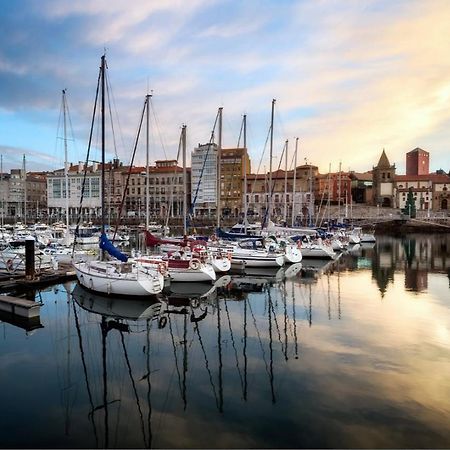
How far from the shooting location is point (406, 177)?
419 feet

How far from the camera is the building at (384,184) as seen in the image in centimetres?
12719

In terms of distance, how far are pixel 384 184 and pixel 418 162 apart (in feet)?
86.6

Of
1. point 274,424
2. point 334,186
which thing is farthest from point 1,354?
point 334,186

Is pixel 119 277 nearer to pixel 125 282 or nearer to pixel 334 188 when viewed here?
pixel 125 282

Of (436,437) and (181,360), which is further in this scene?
(181,360)

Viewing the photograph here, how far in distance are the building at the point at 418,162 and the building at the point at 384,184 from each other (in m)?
22.2

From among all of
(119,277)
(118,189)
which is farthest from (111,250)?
(118,189)

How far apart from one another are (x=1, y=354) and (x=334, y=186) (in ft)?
405

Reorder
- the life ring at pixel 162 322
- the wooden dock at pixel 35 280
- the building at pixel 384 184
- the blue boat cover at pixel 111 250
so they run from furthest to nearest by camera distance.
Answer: the building at pixel 384 184 < the wooden dock at pixel 35 280 < the blue boat cover at pixel 111 250 < the life ring at pixel 162 322

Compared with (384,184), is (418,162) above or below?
above

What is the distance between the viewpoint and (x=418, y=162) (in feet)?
476

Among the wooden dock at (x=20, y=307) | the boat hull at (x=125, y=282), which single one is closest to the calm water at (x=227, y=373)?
the wooden dock at (x=20, y=307)

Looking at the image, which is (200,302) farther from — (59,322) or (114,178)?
(114,178)

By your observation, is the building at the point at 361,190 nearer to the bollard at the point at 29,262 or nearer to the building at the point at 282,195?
the building at the point at 282,195
